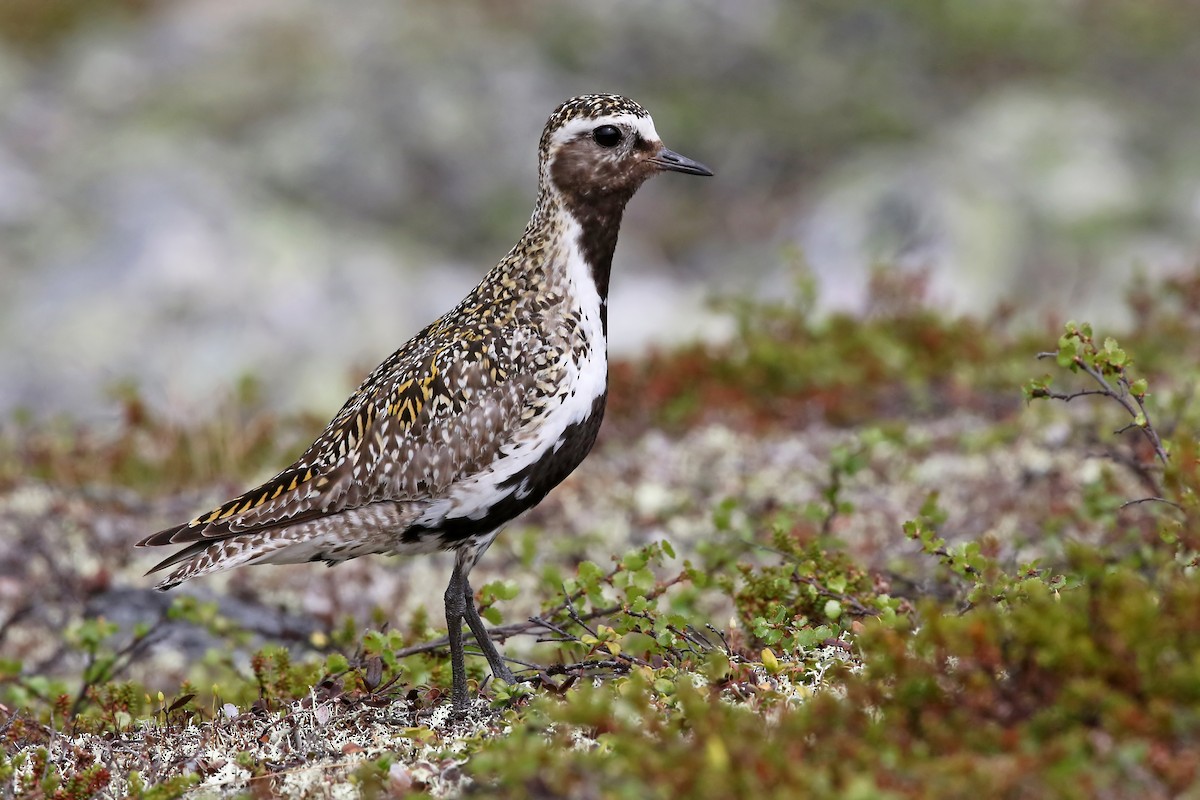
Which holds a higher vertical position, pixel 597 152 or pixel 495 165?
pixel 495 165

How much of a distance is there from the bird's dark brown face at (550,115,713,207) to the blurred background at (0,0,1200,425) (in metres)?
5.37

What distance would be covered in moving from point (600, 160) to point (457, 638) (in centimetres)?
221

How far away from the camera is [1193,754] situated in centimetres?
338

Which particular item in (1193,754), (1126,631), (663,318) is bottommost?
(1193,754)

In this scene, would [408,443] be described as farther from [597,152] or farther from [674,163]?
[674,163]

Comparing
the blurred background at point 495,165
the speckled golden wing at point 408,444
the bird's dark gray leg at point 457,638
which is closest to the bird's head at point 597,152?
the speckled golden wing at point 408,444

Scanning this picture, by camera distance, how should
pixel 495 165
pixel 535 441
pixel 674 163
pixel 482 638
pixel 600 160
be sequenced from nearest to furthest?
pixel 535 441
pixel 482 638
pixel 600 160
pixel 674 163
pixel 495 165

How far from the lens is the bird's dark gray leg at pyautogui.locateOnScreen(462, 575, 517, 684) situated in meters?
5.86

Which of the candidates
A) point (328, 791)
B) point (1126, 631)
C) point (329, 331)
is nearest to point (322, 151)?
point (329, 331)

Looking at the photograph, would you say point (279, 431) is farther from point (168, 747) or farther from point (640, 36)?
point (640, 36)

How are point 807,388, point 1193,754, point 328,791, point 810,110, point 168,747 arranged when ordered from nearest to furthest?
1. point 1193,754
2. point 328,791
3. point 168,747
4. point 807,388
5. point 810,110

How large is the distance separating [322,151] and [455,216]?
2.27m

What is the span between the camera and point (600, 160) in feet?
20.2

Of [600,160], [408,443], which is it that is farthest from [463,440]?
[600,160]
